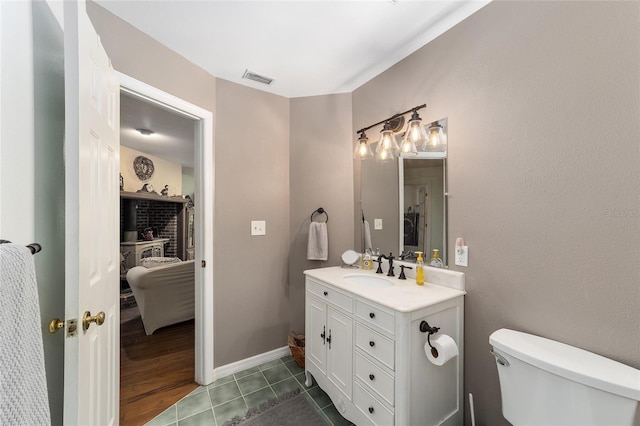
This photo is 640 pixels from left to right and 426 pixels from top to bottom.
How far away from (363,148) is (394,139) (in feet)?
0.91

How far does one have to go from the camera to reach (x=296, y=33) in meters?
1.58

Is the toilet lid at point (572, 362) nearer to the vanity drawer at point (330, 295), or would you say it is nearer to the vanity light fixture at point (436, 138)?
the vanity drawer at point (330, 295)

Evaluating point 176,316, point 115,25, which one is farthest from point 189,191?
point 115,25

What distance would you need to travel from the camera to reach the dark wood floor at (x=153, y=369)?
1.69 m

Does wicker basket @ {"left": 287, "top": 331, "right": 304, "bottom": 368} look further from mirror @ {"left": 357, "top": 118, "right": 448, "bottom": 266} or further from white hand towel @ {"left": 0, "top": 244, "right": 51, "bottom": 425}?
white hand towel @ {"left": 0, "top": 244, "right": 51, "bottom": 425}

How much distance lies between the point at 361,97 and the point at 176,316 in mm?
3113

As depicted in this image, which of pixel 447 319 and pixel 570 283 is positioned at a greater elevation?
pixel 570 283

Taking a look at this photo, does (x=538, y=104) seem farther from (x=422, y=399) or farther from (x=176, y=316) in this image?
(x=176, y=316)

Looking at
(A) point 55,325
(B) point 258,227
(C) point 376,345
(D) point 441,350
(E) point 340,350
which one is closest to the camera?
(A) point 55,325

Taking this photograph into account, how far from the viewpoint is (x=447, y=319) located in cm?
Answer: 134

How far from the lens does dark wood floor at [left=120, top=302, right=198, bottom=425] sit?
1.69m

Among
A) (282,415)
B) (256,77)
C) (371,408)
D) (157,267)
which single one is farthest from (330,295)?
(157,267)

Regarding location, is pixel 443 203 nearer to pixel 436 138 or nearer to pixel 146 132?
pixel 436 138

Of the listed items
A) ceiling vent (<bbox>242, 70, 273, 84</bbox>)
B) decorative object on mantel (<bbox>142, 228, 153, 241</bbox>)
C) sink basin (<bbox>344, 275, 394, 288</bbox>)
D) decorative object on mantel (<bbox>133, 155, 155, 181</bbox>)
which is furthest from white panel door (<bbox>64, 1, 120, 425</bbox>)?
decorative object on mantel (<bbox>142, 228, 153, 241</bbox>)
